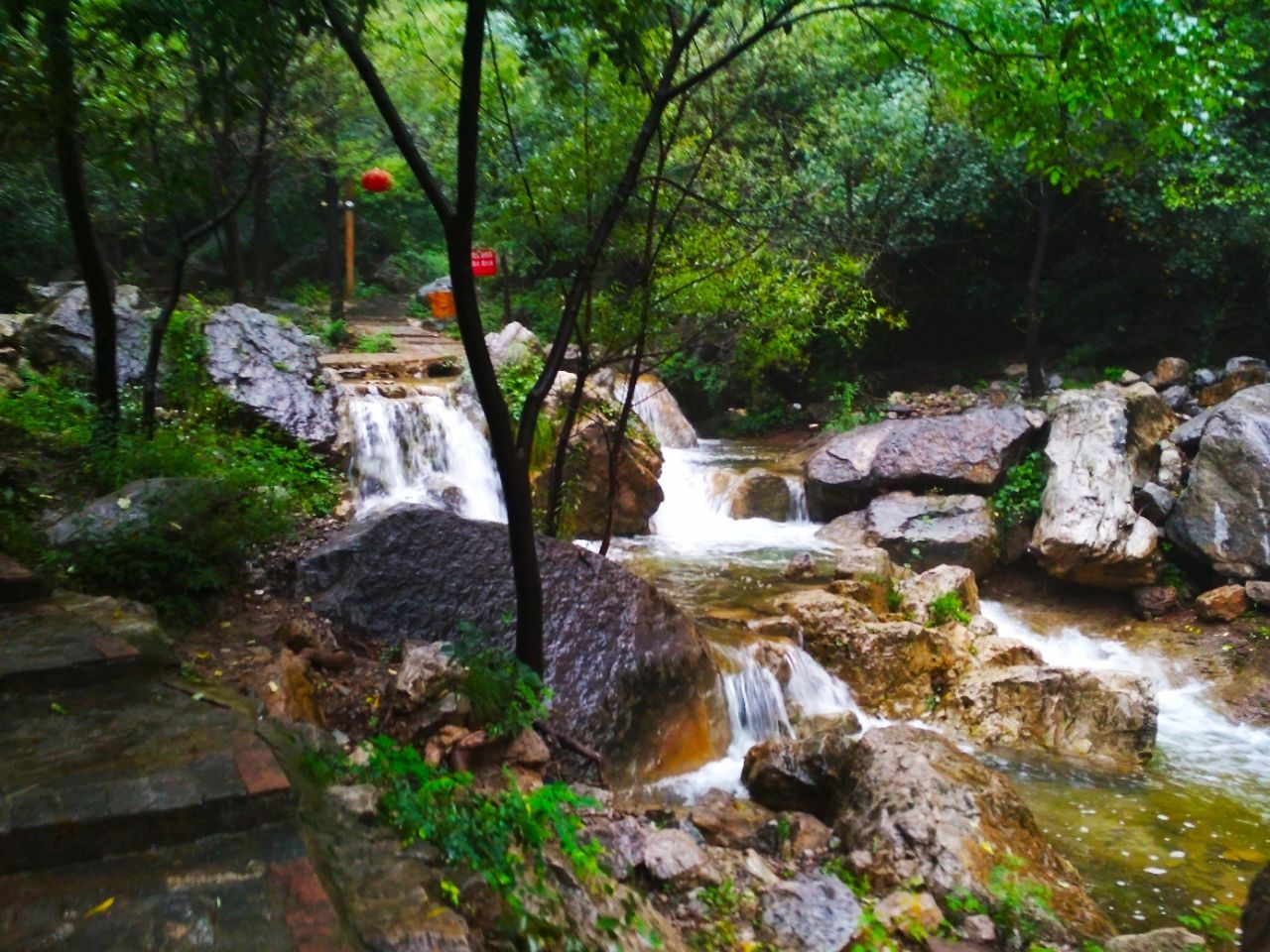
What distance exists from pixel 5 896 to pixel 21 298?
14839mm

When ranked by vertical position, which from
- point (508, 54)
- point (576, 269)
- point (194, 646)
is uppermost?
point (508, 54)

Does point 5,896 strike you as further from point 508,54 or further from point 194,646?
point 508,54

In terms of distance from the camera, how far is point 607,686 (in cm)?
592

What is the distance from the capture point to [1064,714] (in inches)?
282

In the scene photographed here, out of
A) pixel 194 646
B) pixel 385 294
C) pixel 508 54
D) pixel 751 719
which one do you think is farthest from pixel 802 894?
pixel 385 294

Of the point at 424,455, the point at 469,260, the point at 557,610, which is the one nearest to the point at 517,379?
the point at 424,455

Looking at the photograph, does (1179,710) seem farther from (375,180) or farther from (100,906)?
(375,180)

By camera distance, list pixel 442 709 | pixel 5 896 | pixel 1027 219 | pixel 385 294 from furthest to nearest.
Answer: pixel 385 294 < pixel 1027 219 < pixel 442 709 < pixel 5 896

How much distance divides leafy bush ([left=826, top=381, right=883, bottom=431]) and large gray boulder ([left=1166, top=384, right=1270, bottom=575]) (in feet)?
17.6

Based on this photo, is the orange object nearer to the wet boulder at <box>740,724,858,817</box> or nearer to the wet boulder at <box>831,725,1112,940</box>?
the wet boulder at <box>740,724,858,817</box>

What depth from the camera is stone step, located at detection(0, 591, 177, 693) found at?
3.44 meters

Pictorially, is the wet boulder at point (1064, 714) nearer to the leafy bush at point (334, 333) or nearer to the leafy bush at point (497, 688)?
the leafy bush at point (497, 688)

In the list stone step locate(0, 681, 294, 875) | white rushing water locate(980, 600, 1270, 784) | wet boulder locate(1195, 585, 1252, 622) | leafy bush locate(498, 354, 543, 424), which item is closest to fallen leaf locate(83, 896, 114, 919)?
stone step locate(0, 681, 294, 875)

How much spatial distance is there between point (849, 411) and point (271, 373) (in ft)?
33.8
